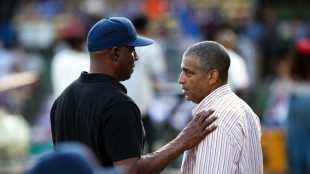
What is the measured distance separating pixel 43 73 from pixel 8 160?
14.8 feet

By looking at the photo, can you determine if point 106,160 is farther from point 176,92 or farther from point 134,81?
point 176,92

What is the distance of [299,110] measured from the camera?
6758 millimetres

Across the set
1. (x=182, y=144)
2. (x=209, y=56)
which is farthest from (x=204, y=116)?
(x=209, y=56)

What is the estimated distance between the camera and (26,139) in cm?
961

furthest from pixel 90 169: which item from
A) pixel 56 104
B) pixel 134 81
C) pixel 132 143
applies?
pixel 134 81

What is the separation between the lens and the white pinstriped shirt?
3455mm

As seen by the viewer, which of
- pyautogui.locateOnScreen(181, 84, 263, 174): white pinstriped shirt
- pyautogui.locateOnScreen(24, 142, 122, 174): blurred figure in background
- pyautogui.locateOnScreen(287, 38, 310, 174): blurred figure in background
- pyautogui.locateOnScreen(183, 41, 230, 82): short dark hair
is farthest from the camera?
pyautogui.locateOnScreen(287, 38, 310, 174): blurred figure in background

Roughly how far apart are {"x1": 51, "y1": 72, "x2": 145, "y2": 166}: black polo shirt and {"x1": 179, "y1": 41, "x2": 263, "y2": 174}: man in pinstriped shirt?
1.18ft

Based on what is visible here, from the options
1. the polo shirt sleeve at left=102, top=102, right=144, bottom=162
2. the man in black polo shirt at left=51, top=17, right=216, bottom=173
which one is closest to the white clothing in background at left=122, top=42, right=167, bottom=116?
the man in black polo shirt at left=51, top=17, right=216, bottom=173

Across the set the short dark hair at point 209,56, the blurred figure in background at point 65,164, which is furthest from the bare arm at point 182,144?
the blurred figure in background at point 65,164

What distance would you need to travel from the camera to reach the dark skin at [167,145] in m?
3.50

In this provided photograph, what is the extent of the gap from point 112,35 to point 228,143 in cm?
86

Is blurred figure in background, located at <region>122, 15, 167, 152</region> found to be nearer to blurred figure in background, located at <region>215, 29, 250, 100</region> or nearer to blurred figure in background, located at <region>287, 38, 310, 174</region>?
blurred figure in background, located at <region>215, 29, 250, 100</region>

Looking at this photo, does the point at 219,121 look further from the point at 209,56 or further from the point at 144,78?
the point at 144,78
